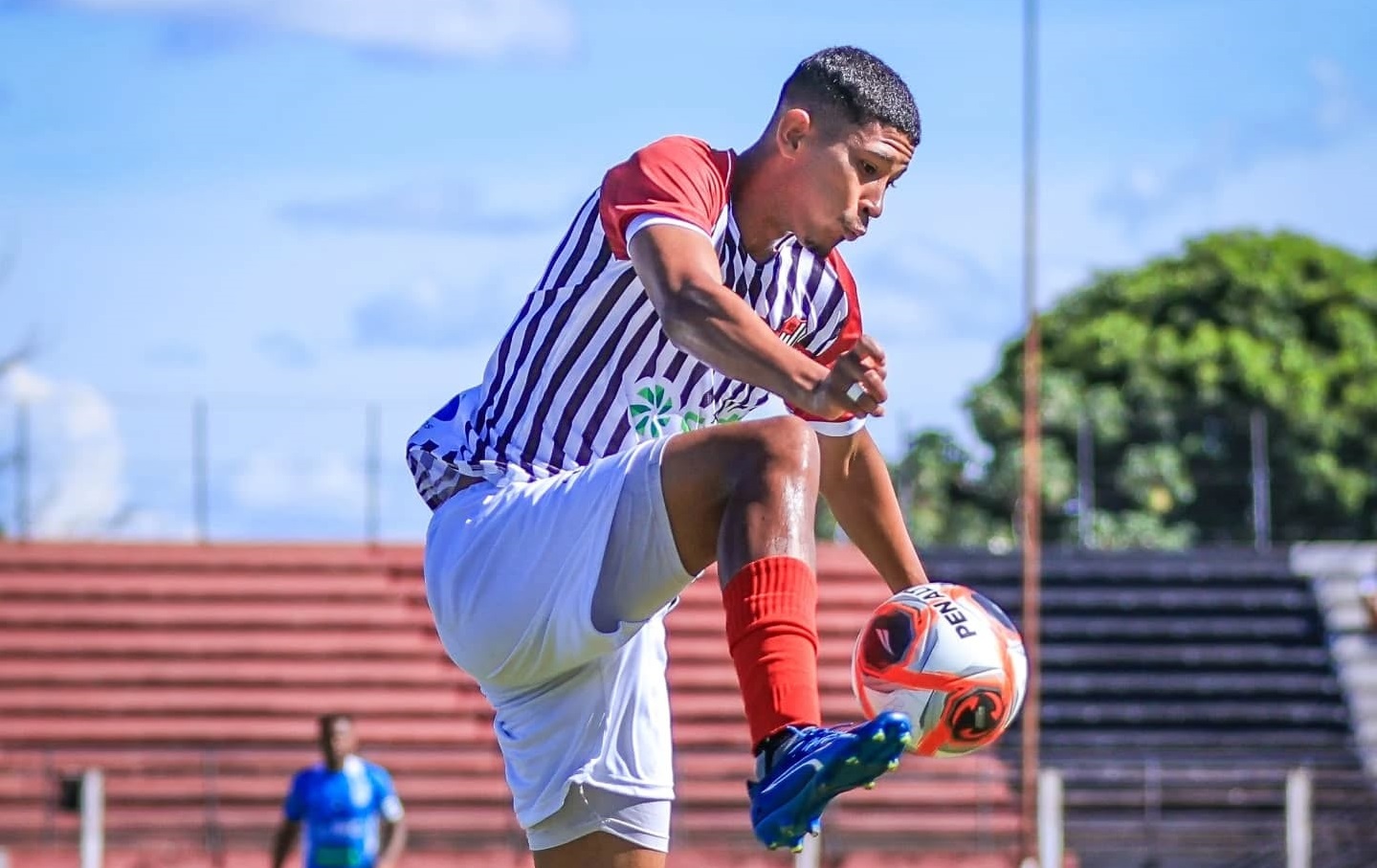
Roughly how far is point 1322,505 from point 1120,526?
5766mm

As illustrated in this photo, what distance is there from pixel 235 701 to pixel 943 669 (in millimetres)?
15739

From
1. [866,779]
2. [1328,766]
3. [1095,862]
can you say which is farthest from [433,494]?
[1328,766]

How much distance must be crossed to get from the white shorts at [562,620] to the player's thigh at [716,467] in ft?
0.09

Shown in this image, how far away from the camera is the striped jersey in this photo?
3885 millimetres

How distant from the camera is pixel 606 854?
4117mm

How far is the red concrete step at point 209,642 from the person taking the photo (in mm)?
19219

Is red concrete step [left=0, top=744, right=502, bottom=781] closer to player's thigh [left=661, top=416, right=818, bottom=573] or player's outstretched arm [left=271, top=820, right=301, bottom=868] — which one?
player's outstretched arm [left=271, top=820, right=301, bottom=868]

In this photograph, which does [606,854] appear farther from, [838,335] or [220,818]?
[220,818]

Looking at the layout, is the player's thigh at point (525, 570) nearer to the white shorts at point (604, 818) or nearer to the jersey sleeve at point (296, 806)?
the white shorts at point (604, 818)

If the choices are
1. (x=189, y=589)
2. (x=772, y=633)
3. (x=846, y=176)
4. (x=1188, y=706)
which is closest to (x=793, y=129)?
(x=846, y=176)

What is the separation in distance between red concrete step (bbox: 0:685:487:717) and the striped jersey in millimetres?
14800

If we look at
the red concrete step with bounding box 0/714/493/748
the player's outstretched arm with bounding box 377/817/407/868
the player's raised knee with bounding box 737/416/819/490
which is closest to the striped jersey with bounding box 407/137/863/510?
the player's raised knee with bounding box 737/416/819/490

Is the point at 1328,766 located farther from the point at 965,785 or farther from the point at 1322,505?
the point at 1322,505

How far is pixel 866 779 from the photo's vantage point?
3.16 meters
